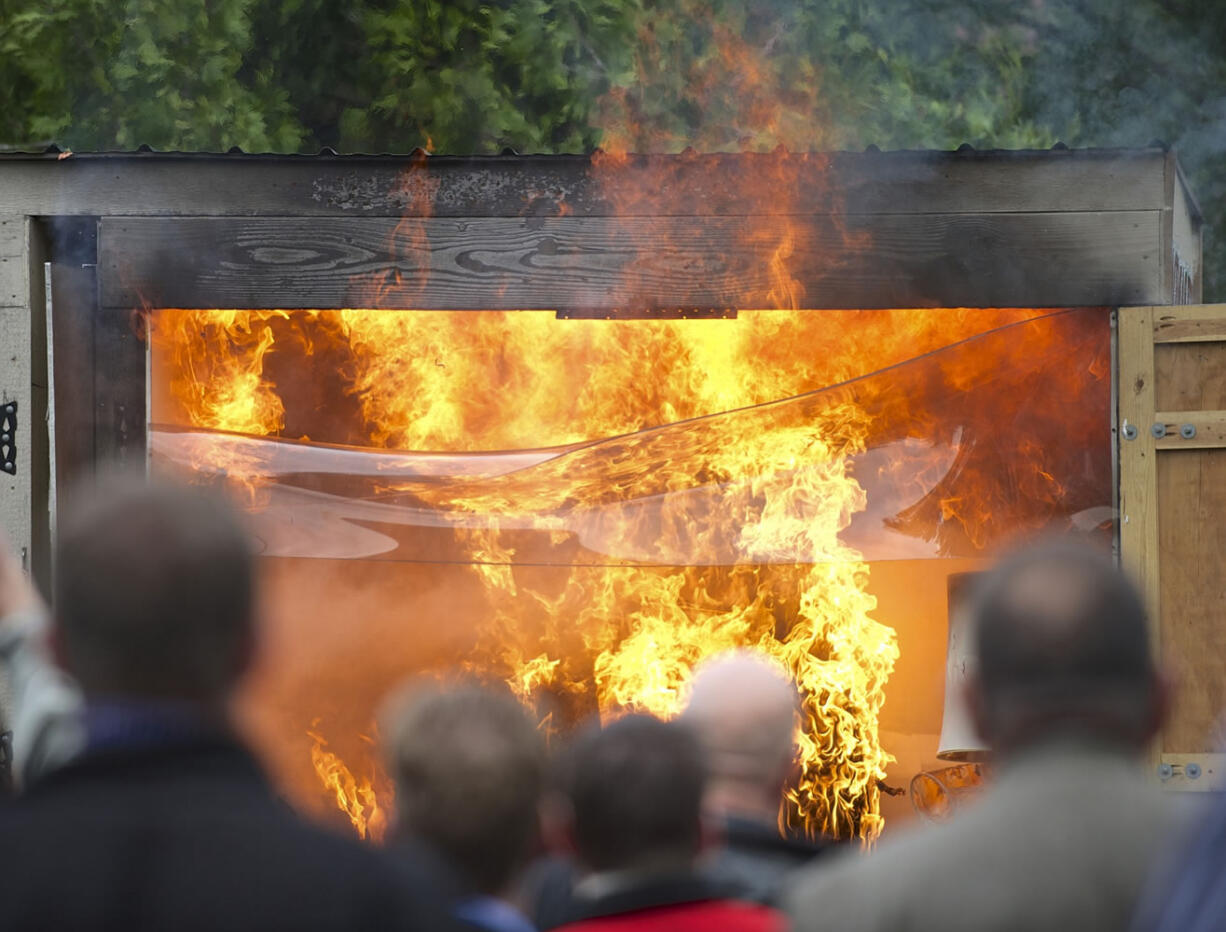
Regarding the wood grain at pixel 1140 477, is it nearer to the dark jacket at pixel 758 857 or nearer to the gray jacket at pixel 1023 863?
the dark jacket at pixel 758 857

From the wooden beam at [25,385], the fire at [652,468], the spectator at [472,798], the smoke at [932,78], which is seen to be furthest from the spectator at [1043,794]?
the smoke at [932,78]

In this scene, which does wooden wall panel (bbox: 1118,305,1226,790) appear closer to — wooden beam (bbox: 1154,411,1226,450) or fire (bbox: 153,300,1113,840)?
wooden beam (bbox: 1154,411,1226,450)

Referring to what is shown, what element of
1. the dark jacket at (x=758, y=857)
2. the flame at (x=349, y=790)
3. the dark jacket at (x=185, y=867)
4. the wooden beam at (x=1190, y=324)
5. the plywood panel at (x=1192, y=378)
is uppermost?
the wooden beam at (x=1190, y=324)

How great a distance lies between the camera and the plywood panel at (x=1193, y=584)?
209 inches

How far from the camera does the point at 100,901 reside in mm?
1586

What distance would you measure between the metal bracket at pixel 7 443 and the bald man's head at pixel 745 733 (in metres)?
3.87

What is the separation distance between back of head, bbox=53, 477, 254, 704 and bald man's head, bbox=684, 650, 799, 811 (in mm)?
1135

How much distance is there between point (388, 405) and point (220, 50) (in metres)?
5.38

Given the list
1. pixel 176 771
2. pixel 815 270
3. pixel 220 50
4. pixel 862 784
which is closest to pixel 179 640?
pixel 176 771

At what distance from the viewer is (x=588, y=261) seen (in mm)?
5863

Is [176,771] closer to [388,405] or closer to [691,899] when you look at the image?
[691,899]

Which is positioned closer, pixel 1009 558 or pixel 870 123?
pixel 1009 558

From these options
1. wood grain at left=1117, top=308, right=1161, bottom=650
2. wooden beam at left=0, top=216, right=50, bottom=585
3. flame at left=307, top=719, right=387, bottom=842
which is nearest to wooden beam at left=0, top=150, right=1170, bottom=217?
wooden beam at left=0, top=216, right=50, bottom=585

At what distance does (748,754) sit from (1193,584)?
3230 mm
